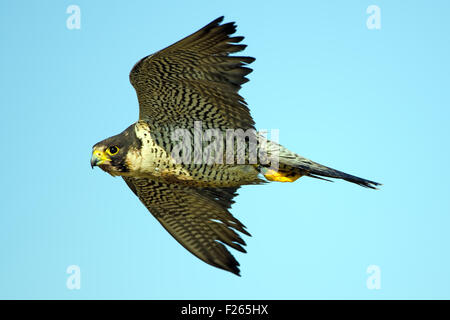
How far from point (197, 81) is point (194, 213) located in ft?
8.31

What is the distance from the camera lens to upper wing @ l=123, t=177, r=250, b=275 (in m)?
10.0

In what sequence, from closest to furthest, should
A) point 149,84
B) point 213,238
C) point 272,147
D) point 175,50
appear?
point 175,50 < point 149,84 < point 272,147 < point 213,238

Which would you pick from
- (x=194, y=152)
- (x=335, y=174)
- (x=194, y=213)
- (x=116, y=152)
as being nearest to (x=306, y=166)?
(x=335, y=174)

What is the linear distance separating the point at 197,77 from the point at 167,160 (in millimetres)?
1318

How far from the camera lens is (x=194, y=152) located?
9.16 metres

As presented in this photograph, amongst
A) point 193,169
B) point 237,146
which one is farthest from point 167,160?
point 237,146

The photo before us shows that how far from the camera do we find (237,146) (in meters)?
9.10

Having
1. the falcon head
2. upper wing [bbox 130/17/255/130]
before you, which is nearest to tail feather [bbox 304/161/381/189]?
upper wing [bbox 130/17/255/130]

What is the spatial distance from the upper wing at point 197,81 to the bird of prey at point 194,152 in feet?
0.04

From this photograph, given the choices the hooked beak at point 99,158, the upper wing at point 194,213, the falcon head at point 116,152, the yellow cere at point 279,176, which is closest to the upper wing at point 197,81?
the falcon head at point 116,152

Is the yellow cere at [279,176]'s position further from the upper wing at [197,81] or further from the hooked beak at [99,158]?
the hooked beak at [99,158]

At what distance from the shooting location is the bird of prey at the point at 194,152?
835 cm

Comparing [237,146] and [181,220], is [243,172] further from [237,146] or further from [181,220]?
[181,220]
